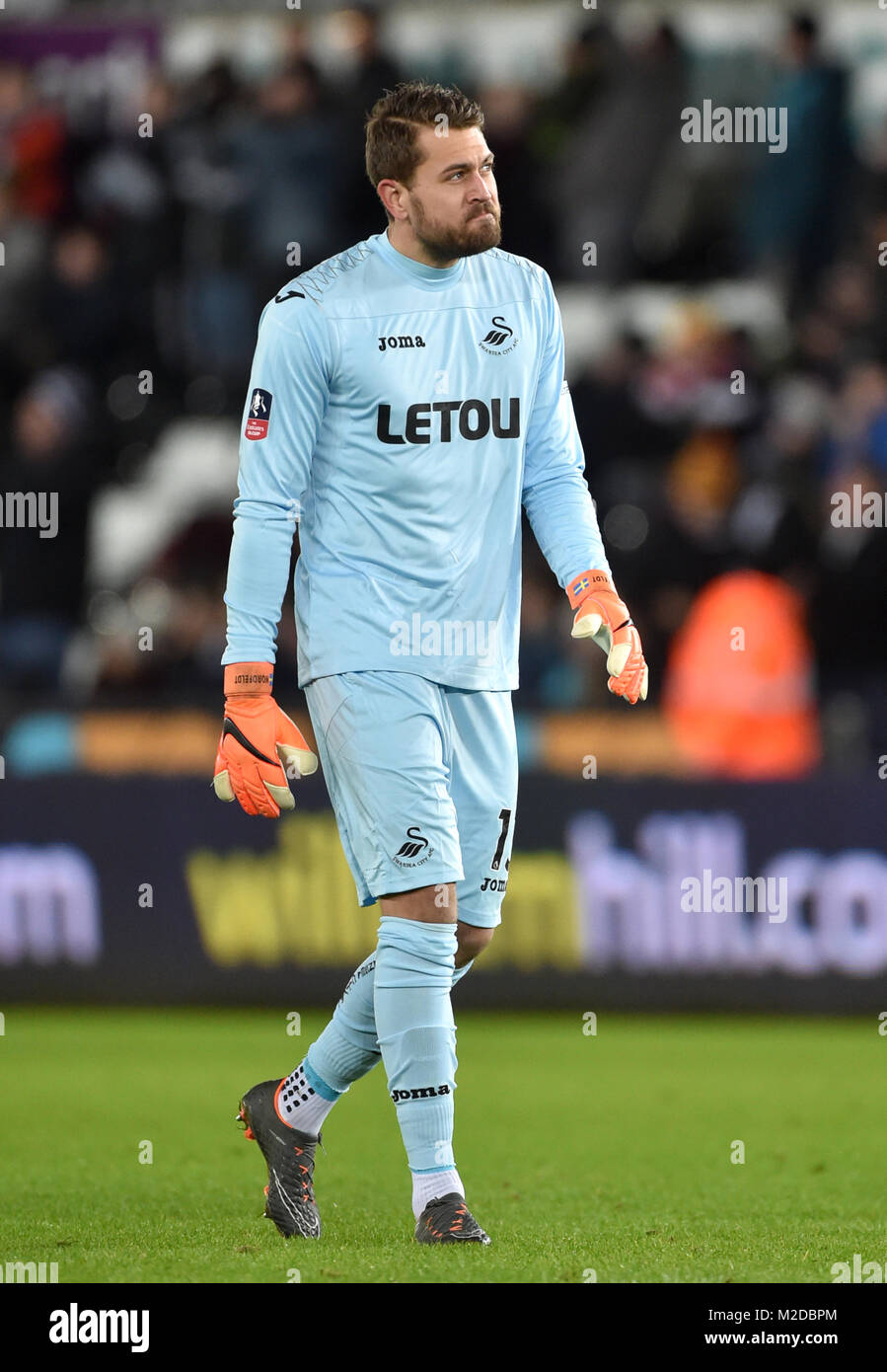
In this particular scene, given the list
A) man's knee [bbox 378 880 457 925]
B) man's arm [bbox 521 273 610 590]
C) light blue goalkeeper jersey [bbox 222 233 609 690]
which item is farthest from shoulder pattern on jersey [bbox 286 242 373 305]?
man's knee [bbox 378 880 457 925]

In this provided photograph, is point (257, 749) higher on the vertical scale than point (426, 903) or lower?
higher

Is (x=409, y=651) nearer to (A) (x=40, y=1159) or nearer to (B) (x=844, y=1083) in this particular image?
(A) (x=40, y=1159)

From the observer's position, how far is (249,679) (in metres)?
5.14

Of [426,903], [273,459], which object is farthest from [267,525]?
[426,903]

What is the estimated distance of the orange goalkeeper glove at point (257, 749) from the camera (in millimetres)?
5102

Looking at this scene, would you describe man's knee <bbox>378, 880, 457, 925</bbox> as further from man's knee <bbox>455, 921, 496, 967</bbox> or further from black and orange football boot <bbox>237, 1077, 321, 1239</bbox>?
black and orange football boot <bbox>237, 1077, 321, 1239</bbox>

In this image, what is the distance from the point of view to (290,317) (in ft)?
16.9

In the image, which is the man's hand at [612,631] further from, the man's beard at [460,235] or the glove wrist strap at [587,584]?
the man's beard at [460,235]

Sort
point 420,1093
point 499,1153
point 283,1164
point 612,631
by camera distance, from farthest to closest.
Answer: point 499,1153
point 283,1164
point 612,631
point 420,1093

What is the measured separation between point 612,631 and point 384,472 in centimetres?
68

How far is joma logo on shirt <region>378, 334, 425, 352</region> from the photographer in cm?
517

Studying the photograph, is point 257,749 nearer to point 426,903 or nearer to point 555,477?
point 426,903

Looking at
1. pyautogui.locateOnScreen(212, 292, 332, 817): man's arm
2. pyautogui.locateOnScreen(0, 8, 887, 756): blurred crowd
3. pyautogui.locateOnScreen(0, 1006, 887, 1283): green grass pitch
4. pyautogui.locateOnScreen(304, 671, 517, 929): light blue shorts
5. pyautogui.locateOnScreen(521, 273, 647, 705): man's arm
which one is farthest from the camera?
pyautogui.locateOnScreen(0, 8, 887, 756): blurred crowd

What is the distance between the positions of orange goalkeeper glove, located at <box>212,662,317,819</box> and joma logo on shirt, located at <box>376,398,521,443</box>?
2.12 feet
